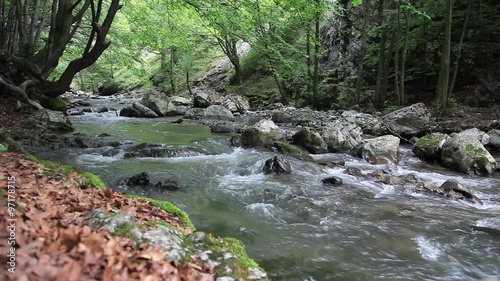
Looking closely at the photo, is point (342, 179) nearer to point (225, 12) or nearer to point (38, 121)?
point (225, 12)

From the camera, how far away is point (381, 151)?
1056 cm

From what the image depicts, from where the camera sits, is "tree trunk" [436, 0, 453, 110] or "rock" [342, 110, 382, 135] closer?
"tree trunk" [436, 0, 453, 110]

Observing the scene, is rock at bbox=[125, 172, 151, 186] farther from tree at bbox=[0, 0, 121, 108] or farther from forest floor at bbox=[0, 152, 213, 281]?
tree at bbox=[0, 0, 121, 108]

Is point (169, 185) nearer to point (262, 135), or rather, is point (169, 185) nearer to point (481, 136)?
point (262, 135)

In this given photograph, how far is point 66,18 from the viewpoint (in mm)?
13328

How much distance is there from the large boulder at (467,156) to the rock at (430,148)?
238mm

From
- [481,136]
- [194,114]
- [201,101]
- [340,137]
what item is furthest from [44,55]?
[481,136]

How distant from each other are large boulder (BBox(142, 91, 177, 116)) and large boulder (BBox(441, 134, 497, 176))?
617 inches

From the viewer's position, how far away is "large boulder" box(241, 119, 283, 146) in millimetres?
12148

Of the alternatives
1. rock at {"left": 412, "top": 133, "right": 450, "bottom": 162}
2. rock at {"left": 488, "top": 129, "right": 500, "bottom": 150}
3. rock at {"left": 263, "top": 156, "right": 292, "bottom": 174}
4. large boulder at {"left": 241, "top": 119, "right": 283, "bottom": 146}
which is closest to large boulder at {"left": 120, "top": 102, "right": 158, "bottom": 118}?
large boulder at {"left": 241, "top": 119, "right": 283, "bottom": 146}

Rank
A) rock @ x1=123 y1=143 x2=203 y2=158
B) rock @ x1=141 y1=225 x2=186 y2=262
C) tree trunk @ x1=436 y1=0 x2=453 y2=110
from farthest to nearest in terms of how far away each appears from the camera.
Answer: tree trunk @ x1=436 y1=0 x2=453 y2=110 < rock @ x1=123 y1=143 x2=203 y2=158 < rock @ x1=141 y1=225 x2=186 y2=262

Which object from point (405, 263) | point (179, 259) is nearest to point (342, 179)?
point (405, 263)

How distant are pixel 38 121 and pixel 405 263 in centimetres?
1382

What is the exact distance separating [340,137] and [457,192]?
5165 mm
